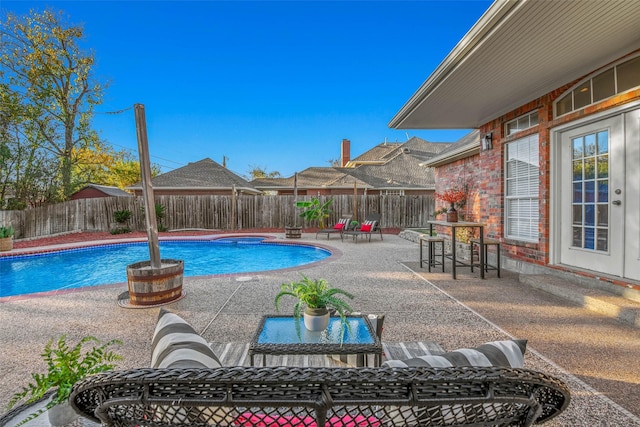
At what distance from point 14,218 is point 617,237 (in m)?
16.5

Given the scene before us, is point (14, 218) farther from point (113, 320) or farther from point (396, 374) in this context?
point (396, 374)

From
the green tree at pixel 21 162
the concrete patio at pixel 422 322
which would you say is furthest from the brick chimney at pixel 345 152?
the concrete patio at pixel 422 322

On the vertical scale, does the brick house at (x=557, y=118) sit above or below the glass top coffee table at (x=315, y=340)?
above

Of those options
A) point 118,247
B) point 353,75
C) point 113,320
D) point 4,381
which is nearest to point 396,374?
point 4,381

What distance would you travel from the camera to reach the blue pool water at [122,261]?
7102 millimetres

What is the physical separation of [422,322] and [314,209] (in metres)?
10.6

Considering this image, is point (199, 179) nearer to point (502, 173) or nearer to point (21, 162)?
point (21, 162)

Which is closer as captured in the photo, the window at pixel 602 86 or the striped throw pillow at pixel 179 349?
the striped throw pillow at pixel 179 349

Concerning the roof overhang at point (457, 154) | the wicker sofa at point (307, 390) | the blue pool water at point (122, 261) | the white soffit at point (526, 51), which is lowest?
the blue pool water at point (122, 261)

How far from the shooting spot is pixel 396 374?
31.4 inches

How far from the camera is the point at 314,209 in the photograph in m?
14.0

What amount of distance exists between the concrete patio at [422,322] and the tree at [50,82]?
13.1 meters

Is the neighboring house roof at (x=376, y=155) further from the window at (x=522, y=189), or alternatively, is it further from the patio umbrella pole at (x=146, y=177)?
the patio umbrella pole at (x=146, y=177)

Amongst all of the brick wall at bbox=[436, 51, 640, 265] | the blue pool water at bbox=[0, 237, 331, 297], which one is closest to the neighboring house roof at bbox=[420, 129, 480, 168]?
the brick wall at bbox=[436, 51, 640, 265]
